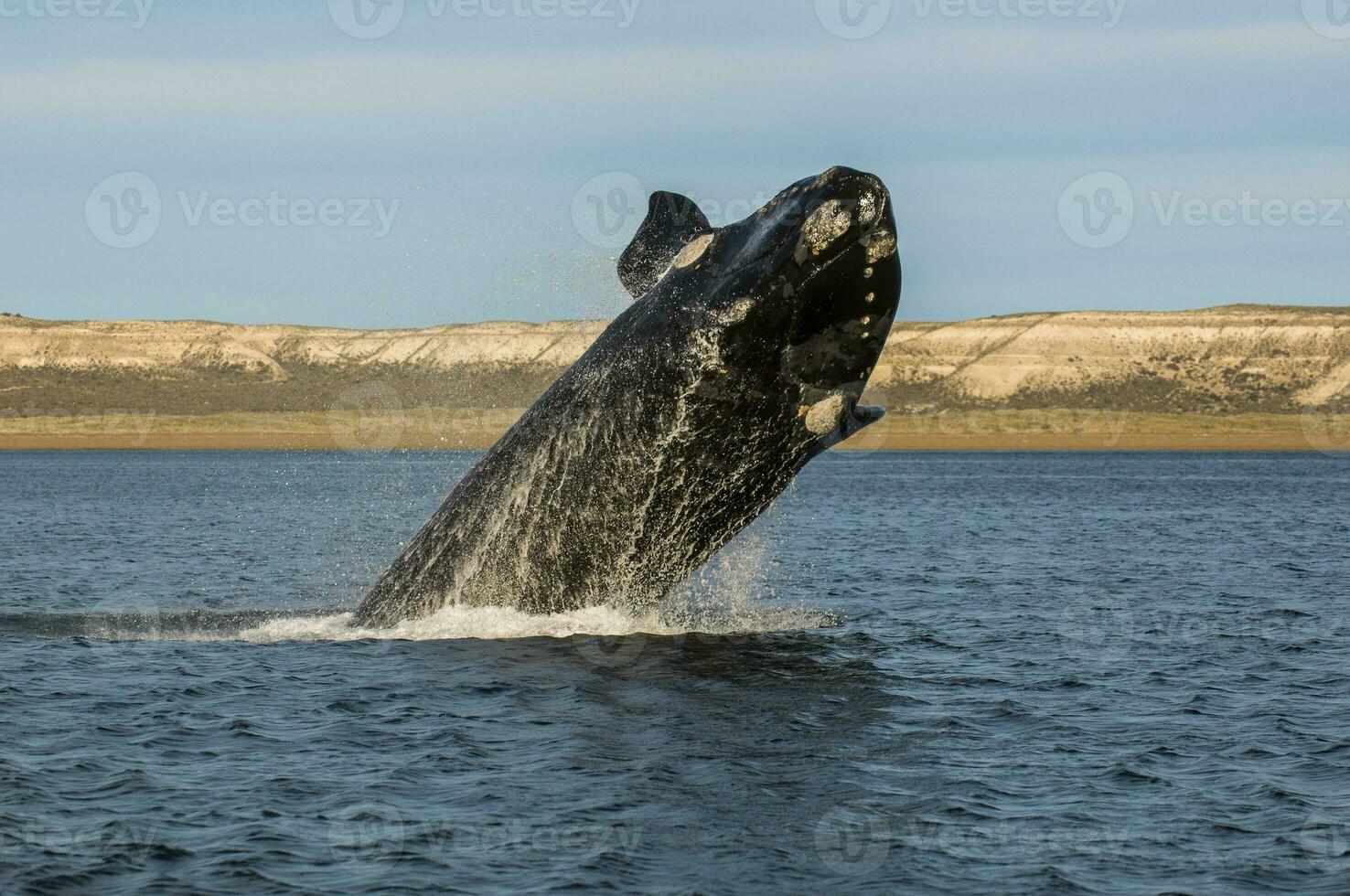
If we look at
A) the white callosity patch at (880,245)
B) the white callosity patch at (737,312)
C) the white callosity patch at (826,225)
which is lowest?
the white callosity patch at (737,312)

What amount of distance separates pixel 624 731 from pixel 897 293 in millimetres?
4066

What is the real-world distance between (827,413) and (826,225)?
173 centimetres

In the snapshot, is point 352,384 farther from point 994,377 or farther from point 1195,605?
point 1195,605

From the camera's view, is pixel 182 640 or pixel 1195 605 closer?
pixel 182 640

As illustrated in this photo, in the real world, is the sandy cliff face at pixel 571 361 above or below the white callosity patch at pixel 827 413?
above

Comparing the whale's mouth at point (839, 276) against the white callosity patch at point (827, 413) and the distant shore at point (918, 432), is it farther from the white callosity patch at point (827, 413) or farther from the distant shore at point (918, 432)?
the distant shore at point (918, 432)

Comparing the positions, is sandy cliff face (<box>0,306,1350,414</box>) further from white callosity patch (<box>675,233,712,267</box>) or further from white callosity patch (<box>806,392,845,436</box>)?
white callosity patch (<box>806,392,845,436</box>)

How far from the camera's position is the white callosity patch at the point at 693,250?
42.0ft

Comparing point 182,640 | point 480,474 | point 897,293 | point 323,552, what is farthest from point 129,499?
point 897,293

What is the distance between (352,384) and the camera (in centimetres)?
16300

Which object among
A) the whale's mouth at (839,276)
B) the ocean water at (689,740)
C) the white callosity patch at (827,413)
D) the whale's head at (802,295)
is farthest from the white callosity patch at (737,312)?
the ocean water at (689,740)

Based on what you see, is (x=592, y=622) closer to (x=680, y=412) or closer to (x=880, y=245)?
(x=680, y=412)

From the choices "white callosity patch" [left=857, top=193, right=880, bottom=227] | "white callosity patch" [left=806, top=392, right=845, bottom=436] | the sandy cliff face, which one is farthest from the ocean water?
the sandy cliff face

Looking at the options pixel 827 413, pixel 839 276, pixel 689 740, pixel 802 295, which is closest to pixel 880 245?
pixel 839 276
